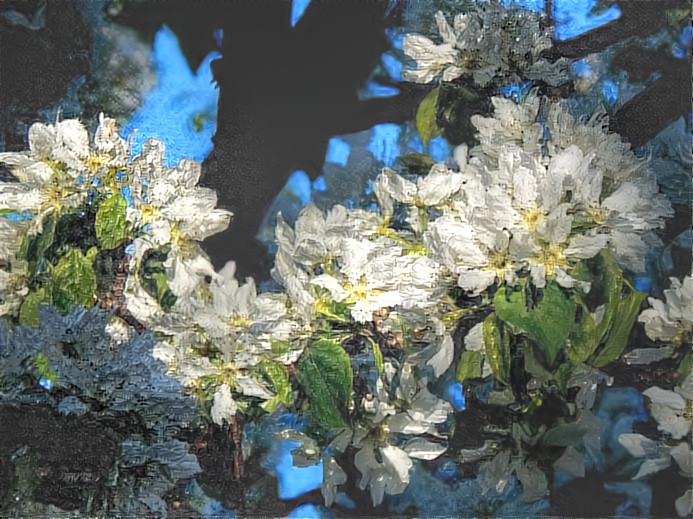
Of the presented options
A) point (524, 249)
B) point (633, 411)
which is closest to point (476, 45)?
point (524, 249)

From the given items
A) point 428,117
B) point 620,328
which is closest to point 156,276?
point 428,117

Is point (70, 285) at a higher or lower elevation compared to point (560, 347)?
higher

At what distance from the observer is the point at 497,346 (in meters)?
0.94

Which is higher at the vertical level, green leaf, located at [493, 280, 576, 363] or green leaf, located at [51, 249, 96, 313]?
green leaf, located at [51, 249, 96, 313]

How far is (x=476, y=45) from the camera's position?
948mm

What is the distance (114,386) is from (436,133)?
0.60m

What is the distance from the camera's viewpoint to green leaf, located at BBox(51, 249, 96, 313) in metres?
0.98

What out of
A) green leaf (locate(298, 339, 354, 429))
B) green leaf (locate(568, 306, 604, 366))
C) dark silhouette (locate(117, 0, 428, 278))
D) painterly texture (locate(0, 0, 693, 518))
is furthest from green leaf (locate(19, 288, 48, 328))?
green leaf (locate(568, 306, 604, 366))

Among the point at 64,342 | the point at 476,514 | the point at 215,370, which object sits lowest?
the point at 476,514

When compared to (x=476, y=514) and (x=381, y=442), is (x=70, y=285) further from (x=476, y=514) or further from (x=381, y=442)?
(x=476, y=514)

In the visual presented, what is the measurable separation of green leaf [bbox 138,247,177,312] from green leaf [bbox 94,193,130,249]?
49mm

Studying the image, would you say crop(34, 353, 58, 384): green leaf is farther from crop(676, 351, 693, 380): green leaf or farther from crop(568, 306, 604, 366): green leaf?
crop(676, 351, 693, 380): green leaf

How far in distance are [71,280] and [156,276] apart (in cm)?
13

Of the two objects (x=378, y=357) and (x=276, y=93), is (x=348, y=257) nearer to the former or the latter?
(x=378, y=357)
